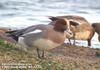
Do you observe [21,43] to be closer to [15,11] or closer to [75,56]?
[75,56]

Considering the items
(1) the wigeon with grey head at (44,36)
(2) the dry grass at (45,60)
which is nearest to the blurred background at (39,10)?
(2) the dry grass at (45,60)

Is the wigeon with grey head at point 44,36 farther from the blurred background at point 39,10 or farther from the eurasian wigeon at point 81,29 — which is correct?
the blurred background at point 39,10

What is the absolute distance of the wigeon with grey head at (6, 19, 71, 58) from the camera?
23.6 feet

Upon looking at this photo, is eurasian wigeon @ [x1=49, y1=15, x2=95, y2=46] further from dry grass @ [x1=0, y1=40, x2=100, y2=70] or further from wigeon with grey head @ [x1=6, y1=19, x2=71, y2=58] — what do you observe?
wigeon with grey head @ [x1=6, y1=19, x2=71, y2=58]

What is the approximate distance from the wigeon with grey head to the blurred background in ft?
16.6

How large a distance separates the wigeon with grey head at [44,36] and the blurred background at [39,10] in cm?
507

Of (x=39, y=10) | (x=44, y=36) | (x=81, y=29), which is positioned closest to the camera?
(x=44, y=36)

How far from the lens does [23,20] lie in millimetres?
15219

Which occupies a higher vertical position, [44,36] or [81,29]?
[44,36]

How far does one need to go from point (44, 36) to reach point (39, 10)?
10735 millimetres

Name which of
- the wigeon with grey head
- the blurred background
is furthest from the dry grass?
the blurred background

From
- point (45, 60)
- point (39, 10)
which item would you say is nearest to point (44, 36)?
point (45, 60)

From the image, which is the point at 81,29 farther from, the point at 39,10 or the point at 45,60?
the point at 39,10

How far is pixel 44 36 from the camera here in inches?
283
